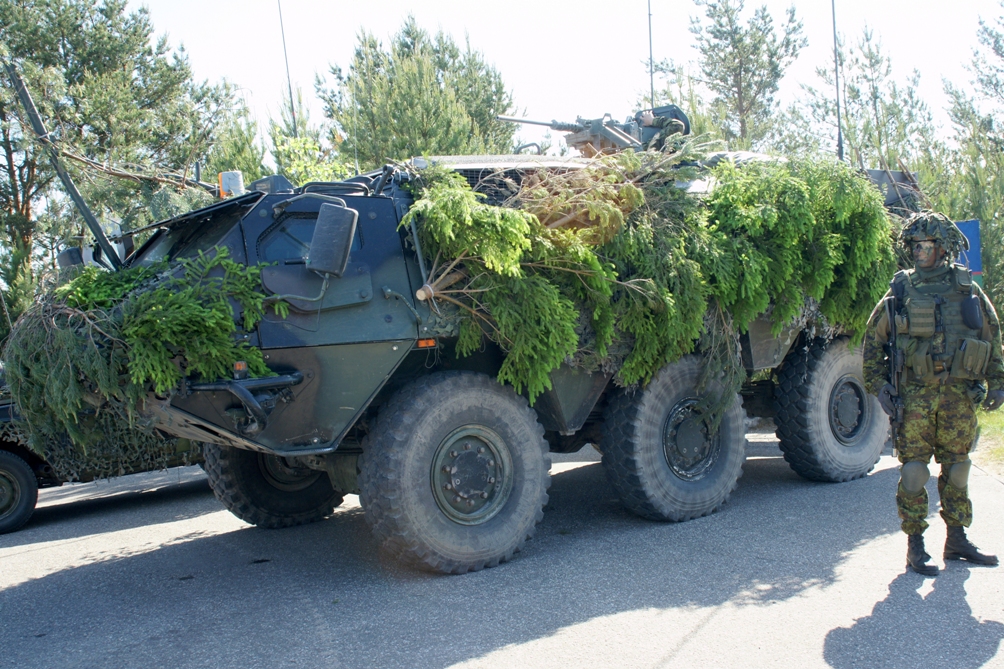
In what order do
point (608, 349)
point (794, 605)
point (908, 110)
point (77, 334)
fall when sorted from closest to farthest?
point (794, 605), point (77, 334), point (608, 349), point (908, 110)

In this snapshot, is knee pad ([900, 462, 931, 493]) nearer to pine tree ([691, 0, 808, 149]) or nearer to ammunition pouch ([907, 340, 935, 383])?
ammunition pouch ([907, 340, 935, 383])

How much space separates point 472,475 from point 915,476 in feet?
7.98

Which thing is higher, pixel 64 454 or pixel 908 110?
pixel 908 110

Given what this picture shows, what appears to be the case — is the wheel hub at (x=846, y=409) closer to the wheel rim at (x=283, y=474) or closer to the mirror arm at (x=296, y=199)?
the wheel rim at (x=283, y=474)

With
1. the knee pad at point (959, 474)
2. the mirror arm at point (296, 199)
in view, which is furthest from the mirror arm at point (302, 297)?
the knee pad at point (959, 474)

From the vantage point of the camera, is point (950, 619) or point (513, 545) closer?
point (950, 619)

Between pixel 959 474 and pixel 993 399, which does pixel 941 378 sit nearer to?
pixel 993 399

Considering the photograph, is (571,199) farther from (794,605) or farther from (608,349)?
(794,605)

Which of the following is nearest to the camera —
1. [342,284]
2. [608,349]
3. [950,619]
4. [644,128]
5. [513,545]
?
[950,619]

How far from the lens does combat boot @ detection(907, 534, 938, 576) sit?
4730 mm

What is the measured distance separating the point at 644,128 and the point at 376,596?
18.1ft

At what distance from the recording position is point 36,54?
57.2 ft

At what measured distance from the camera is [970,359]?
4836 millimetres

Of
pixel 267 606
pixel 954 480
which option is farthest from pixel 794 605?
pixel 267 606
